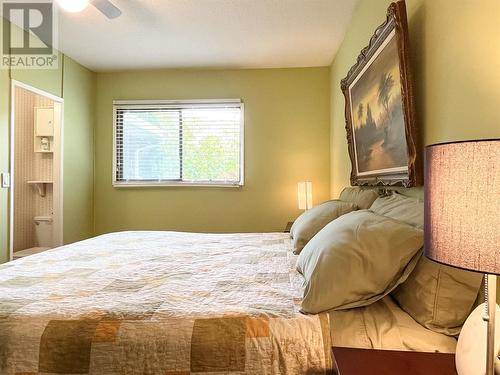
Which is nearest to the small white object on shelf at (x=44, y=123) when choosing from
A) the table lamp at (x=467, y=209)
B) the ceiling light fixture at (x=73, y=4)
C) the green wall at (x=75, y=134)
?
the green wall at (x=75, y=134)

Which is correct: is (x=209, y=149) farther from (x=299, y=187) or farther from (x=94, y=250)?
(x=94, y=250)

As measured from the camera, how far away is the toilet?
13.5ft

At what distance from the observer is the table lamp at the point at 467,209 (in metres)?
0.59

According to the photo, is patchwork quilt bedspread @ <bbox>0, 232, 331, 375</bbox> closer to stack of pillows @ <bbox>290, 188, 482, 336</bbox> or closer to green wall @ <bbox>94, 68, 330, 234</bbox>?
stack of pillows @ <bbox>290, 188, 482, 336</bbox>

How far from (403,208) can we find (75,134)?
3590mm

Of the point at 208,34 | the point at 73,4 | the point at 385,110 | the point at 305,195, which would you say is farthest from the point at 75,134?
the point at 385,110

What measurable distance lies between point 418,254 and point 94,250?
5.88ft

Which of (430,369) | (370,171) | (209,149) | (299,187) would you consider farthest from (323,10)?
(430,369)

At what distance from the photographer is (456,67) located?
117cm

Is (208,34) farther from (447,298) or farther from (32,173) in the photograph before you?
(32,173)

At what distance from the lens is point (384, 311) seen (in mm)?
1104
